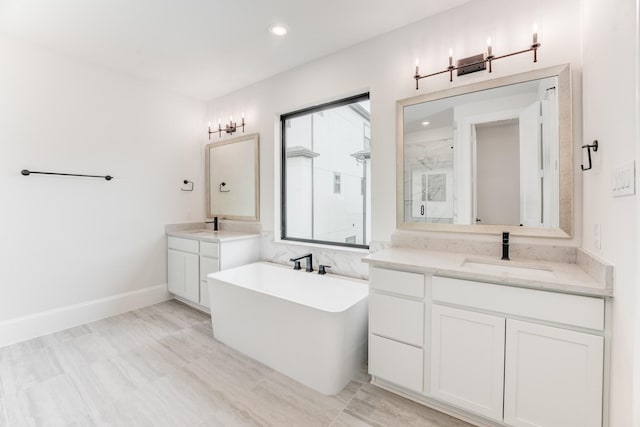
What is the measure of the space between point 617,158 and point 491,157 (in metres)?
0.78

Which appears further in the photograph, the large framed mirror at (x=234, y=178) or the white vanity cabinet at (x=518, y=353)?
the large framed mirror at (x=234, y=178)

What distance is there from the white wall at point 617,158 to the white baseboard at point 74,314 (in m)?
4.02

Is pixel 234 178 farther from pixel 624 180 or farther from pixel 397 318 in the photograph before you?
pixel 624 180

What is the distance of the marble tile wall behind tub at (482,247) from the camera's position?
1.72m

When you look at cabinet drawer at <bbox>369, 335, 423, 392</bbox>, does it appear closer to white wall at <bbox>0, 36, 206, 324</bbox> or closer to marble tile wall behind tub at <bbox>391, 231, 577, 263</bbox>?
marble tile wall behind tub at <bbox>391, 231, 577, 263</bbox>

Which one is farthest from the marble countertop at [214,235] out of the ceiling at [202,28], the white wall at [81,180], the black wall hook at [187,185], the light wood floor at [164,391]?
the ceiling at [202,28]

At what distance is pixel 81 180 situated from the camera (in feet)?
9.50

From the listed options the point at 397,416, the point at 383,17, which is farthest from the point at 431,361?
the point at 383,17

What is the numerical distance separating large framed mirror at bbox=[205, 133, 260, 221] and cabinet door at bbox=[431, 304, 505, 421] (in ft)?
7.89

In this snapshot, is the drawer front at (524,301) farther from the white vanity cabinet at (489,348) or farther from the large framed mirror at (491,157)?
the large framed mirror at (491,157)

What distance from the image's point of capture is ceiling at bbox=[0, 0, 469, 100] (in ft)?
6.77

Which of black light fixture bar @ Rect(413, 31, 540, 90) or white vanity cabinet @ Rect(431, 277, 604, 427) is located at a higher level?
black light fixture bar @ Rect(413, 31, 540, 90)

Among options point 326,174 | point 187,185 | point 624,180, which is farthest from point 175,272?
point 624,180

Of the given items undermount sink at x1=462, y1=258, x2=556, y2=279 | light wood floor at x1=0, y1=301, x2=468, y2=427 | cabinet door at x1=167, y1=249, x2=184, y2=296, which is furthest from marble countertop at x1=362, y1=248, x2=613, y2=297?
cabinet door at x1=167, y1=249, x2=184, y2=296
